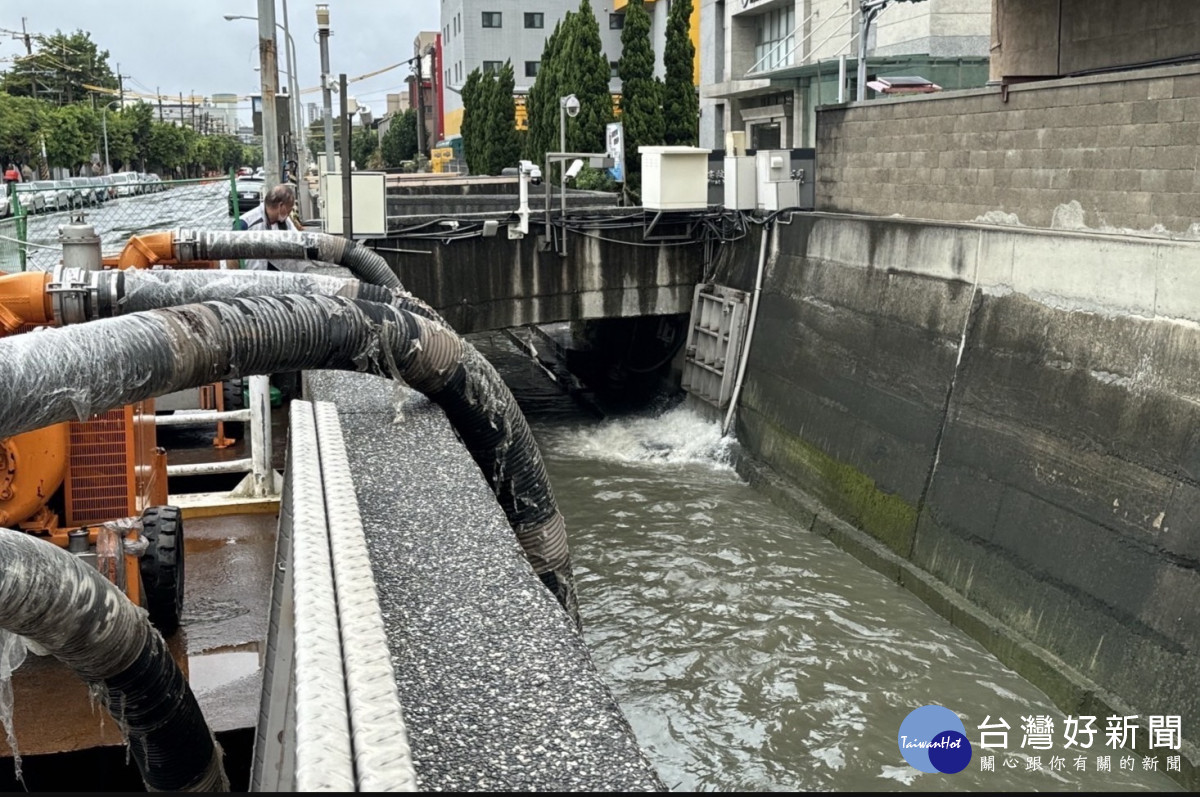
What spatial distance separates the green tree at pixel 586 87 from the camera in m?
29.5

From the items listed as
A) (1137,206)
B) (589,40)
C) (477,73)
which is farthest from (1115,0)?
(477,73)

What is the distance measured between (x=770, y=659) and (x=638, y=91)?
2164 cm

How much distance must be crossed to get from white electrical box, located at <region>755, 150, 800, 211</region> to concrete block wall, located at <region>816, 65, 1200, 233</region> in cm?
49

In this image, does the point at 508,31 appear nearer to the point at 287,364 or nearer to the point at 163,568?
the point at 163,568

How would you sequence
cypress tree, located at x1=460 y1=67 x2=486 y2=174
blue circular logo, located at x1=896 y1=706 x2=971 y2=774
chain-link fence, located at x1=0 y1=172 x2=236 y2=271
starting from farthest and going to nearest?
cypress tree, located at x1=460 y1=67 x2=486 y2=174, chain-link fence, located at x1=0 y1=172 x2=236 y2=271, blue circular logo, located at x1=896 y1=706 x2=971 y2=774

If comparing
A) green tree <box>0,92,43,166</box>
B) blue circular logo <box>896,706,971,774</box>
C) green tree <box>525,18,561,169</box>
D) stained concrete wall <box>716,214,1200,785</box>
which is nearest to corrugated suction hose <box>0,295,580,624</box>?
blue circular logo <box>896,706,971,774</box>

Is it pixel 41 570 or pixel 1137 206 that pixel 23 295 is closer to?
pixel 41 570

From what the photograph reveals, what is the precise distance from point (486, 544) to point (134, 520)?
259 cm

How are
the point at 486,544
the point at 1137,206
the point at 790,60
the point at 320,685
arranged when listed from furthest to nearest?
the point at 790,60, the point at 1137,206, the point at 486,544, the point at 320,685

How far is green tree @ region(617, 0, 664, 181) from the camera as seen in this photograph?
28.4 metres

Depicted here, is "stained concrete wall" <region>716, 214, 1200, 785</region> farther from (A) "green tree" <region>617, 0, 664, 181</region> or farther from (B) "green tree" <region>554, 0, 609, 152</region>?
(B) "green tree" <region>554, 0, 609, 152</region>

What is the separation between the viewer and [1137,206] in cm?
948

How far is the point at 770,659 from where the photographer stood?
9.04 meters

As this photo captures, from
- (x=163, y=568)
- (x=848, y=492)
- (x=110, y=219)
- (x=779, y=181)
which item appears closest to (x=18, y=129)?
(x=110, y=219)
